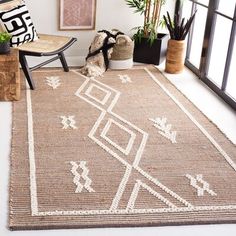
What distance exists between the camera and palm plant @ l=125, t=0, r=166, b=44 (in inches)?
174

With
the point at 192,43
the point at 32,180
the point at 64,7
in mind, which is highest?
the point at 64,7

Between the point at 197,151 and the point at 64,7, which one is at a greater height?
the point at 64,7

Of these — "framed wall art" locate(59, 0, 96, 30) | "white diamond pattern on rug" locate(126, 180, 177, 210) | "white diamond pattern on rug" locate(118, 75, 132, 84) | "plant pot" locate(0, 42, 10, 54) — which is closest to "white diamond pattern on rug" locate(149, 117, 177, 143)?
"white diamond pattern on rug" locate(126, 180, 177, 210)

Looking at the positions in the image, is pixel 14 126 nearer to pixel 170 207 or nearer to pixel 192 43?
pixel 170 207

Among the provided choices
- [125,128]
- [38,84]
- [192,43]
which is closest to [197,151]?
[125,128]

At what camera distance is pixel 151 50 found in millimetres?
4535

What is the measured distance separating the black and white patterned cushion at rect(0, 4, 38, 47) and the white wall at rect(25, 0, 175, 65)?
1.69 ft

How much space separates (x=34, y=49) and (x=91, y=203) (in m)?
1.86

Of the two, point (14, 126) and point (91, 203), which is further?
point (14, 126)

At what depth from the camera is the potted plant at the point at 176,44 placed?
422 centimetres

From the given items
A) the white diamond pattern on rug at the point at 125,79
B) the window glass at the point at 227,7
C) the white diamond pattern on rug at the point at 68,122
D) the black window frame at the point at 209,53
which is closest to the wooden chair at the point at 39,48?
the white diamond pattern on rug at the point at 125,79

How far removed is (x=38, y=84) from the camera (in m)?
3.92

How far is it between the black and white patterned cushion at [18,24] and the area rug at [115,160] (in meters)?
0.44

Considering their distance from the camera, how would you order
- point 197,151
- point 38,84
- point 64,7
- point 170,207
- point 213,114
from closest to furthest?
point 170,207 < point 197,151 < point 213,114 < point 38,84 < point 64,7
